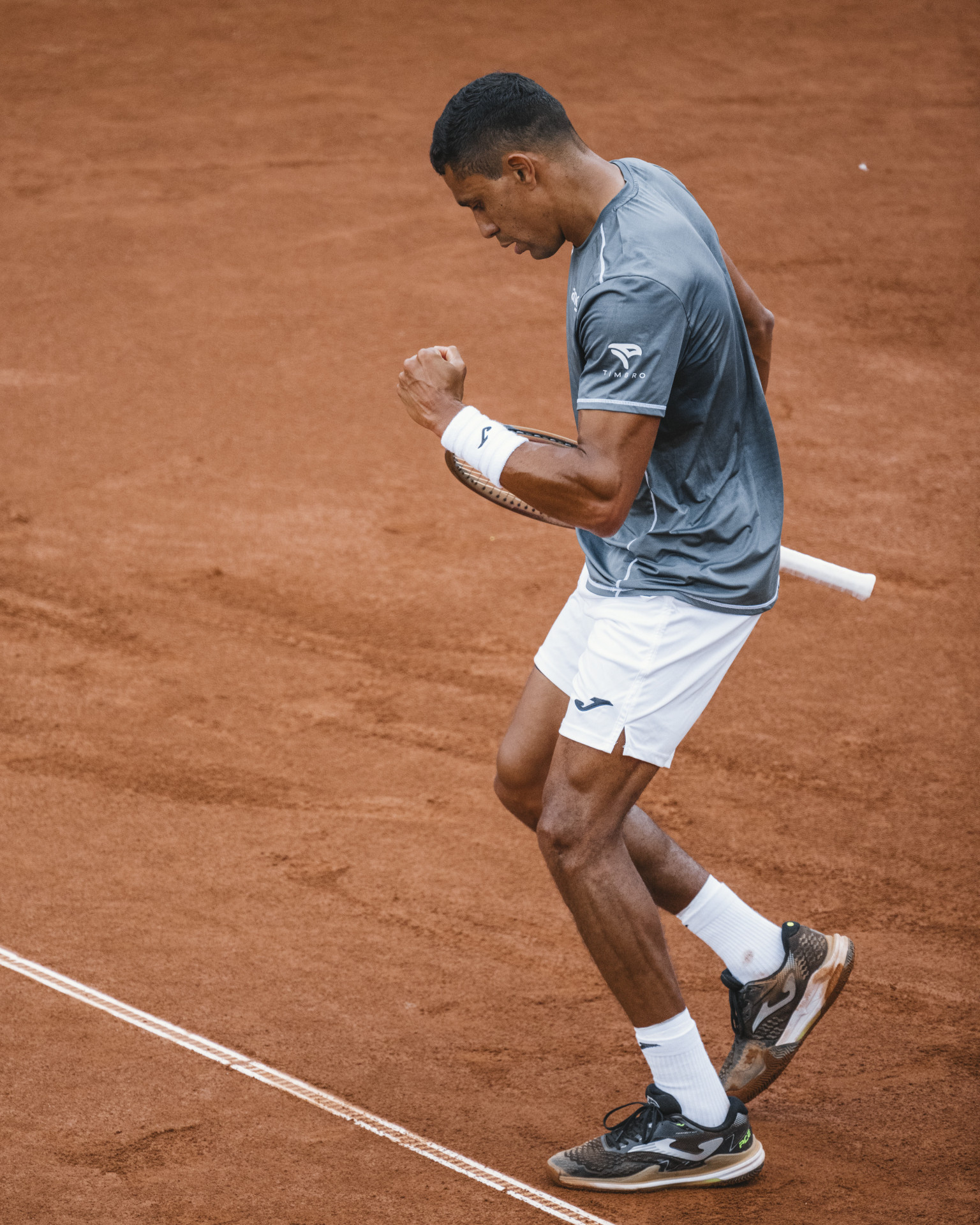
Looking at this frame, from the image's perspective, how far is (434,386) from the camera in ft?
10.1

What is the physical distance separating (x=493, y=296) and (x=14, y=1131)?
263 inches

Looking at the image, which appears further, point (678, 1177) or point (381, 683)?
point (381, 683)

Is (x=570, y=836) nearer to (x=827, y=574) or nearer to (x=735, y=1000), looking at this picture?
(x=735, y=1000)

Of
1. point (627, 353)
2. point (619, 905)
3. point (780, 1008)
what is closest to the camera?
point (627, 353)

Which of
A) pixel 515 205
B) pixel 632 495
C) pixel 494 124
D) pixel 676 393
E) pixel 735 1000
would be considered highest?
pixel 494 124

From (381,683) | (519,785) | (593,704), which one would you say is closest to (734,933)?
(519,785)

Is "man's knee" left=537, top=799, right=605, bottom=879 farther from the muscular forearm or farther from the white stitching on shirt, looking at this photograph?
the white stitching on shirt

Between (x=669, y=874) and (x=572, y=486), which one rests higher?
(x=572, y=486)

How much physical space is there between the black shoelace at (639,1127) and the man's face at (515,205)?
1881 millimetres

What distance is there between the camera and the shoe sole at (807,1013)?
11.0ft

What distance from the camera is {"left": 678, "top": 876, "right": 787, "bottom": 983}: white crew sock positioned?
11.0 feet

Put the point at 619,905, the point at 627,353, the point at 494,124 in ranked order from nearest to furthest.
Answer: the point at 627,353 < the point at 494,124 < the point at 619,905

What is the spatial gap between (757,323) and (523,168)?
82 centimetres

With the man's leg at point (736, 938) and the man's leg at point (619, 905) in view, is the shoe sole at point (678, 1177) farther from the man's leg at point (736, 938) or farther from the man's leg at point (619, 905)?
the man's leg at point (736, 938)
